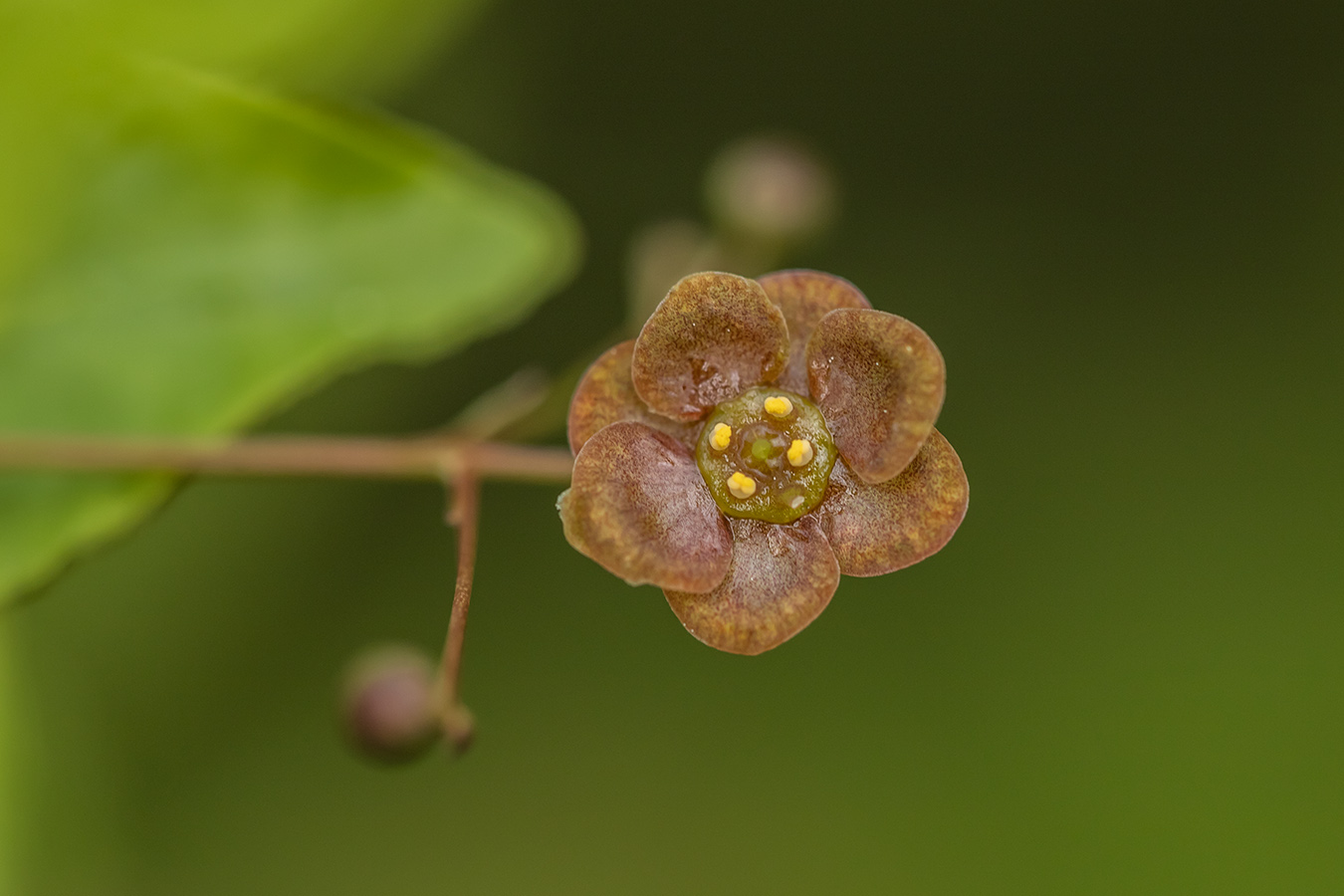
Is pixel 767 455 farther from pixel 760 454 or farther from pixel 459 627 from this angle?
pixel 459 627

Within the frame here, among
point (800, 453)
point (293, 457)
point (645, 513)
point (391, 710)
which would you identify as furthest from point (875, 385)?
point (391, 710)

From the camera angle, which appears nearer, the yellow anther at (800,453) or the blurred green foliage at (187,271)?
the yellow anther at (800,453)

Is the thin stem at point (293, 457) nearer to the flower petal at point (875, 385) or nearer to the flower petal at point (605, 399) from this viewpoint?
the flower petal at point (605, 399)

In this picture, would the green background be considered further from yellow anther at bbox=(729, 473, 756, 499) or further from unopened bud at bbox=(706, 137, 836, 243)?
yellow anther at bbox=(729, 473, 756, 499)

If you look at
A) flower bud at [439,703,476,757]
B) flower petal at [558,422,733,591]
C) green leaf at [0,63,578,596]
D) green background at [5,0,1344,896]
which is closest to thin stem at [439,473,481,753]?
flower bud at [439,703,476,757]

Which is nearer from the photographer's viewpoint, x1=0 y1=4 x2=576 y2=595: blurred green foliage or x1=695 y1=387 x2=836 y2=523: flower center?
x1=695 y1=387 x2=836 y2=523: flower center

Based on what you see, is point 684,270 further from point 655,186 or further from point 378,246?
point 655,186

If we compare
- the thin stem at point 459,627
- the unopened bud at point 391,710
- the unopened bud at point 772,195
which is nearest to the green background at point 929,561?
the unopened bud at point 772,195
